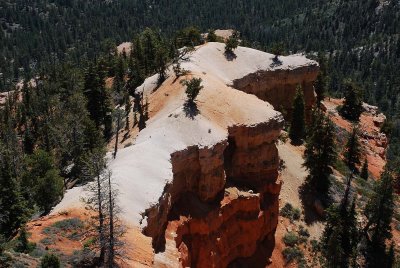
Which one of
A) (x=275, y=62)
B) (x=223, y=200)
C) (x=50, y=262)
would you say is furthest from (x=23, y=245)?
(x=275, y=62)

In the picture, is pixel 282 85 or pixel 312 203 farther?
pixel 282 85

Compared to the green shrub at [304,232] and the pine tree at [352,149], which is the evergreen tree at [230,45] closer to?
the pine tree at [352,149]

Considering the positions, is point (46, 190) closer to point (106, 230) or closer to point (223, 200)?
point (223, 200)

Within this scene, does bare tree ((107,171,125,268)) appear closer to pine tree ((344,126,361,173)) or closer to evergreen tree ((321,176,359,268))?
evergreen tree ((321,176,359,268))

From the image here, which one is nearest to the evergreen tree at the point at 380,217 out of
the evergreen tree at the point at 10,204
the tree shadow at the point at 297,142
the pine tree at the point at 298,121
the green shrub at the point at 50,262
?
the tree shadow at the point at 297,142

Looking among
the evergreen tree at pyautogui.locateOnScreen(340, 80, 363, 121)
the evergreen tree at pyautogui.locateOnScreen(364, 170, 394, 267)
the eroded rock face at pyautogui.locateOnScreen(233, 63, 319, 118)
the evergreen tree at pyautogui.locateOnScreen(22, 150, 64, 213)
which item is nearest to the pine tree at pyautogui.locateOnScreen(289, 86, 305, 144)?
the eroded rock face at pyautogui.locateOnScreen(233, 63, 319, 118)

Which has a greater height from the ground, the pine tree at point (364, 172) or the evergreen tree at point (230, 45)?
the evergreen tree at point (230, 45)
